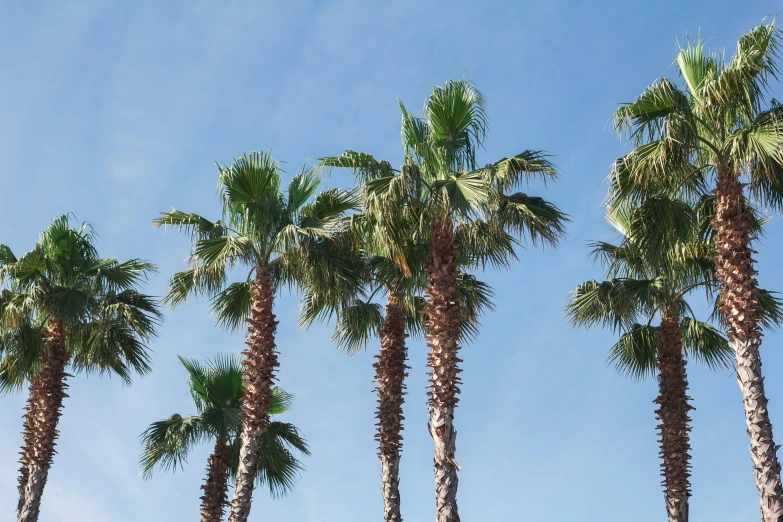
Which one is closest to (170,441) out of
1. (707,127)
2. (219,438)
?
(219,438)

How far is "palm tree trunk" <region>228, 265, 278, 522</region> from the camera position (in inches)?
709

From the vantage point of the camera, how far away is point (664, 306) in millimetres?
20859

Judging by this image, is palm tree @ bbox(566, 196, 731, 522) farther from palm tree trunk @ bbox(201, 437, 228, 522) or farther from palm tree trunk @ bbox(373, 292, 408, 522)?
palm tree trunk @ bbox(201, 437, 228, 522)

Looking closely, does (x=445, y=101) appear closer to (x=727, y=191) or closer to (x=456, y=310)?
(x=456, y=310)

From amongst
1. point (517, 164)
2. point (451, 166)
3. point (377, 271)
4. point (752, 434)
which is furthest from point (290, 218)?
point (752, 434)

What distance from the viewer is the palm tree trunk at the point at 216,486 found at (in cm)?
2191

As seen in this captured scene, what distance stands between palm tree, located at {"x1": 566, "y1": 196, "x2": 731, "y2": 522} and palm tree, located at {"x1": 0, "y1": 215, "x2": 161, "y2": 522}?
34.3 ft

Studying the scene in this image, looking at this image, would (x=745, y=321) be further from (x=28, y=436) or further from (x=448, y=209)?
(x=28, y=436)

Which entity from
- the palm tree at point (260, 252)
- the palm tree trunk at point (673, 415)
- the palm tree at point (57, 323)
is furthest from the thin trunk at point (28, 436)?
the palm tree trunk at point (673, 415)

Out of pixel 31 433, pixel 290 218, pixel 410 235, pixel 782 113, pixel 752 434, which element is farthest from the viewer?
pixel 31 433

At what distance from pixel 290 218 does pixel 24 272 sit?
7.13 metres

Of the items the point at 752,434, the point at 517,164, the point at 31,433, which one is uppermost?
the point at 517,164

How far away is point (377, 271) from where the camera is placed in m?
20.3

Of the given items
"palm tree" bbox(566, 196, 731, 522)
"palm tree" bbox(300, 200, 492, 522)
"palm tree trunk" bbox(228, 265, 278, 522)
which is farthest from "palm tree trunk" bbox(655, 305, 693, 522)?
"palm tree trunk" bbox(228, 265, 278, 522)
